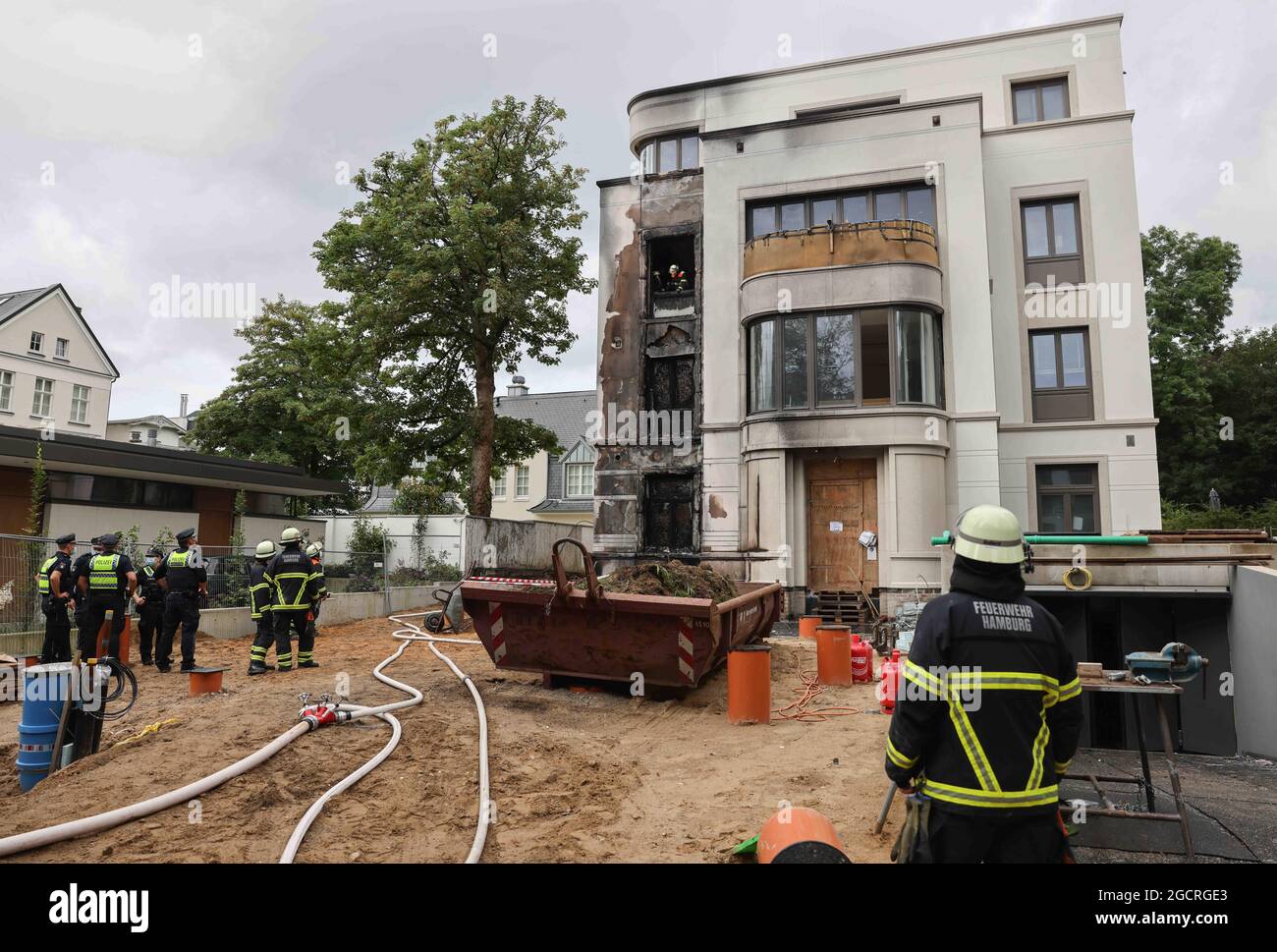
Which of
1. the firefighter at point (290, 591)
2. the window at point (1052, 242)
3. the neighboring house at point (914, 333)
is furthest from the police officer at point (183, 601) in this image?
the window at point (1052, 242)

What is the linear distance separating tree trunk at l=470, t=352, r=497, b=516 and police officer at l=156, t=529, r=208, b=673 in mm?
10267

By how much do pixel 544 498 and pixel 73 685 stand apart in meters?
36.0

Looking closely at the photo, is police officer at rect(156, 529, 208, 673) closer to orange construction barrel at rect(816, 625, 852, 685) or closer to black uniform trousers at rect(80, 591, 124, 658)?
black uniform trousers at rect(80, 591, 124, 658)

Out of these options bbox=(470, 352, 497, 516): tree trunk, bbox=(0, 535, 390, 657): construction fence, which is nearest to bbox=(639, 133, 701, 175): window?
bbox=(470, 352, 497, 516): tree trunk

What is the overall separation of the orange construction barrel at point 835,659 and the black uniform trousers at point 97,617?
362 inches

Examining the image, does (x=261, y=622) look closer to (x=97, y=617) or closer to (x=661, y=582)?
(x=97, y=617)

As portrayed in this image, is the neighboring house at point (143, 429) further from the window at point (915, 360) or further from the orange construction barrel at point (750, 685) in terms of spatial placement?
the orange construction barrel at point (750, 685)

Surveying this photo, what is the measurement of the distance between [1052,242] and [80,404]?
4421 centimetres

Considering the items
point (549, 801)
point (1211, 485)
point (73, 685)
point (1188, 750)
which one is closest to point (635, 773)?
point (549, 801)

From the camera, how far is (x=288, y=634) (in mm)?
10344

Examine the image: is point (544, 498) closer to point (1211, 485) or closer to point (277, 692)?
point (1211, 485)

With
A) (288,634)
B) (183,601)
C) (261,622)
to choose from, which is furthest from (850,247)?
(183,601)

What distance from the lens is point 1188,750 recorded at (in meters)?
7.00

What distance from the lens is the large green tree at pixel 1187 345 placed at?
3166 cm
